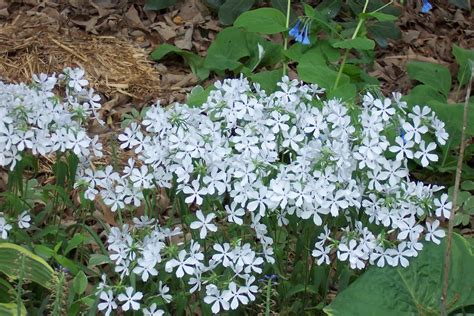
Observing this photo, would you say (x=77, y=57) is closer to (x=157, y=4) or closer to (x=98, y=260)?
(x=157, y=4)

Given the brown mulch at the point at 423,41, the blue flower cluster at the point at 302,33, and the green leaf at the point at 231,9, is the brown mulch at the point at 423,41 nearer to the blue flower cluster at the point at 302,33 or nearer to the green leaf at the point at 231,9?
the green leaf at the point at 231,9

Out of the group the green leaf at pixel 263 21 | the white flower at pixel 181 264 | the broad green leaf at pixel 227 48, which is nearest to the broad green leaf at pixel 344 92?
the green leaf at pixel 263 21

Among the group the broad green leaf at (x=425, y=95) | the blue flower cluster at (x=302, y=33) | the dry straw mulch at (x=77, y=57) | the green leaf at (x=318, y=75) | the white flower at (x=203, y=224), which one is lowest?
the dry straw mulch at (x=77, y=57)

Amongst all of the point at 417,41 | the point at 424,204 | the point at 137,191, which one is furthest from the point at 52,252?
the point at 417,41

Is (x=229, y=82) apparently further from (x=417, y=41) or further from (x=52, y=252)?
(x=417, y=41)

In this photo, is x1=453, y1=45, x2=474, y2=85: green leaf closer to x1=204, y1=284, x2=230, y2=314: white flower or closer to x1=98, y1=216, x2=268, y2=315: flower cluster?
x1=98, y1=216, x2=268, y2=315: flower cluster

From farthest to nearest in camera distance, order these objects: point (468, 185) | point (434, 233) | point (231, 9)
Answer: point (231, 9) < point (468, 185) < point (434, 233)

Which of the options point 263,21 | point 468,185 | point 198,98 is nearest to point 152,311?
point 198,98
